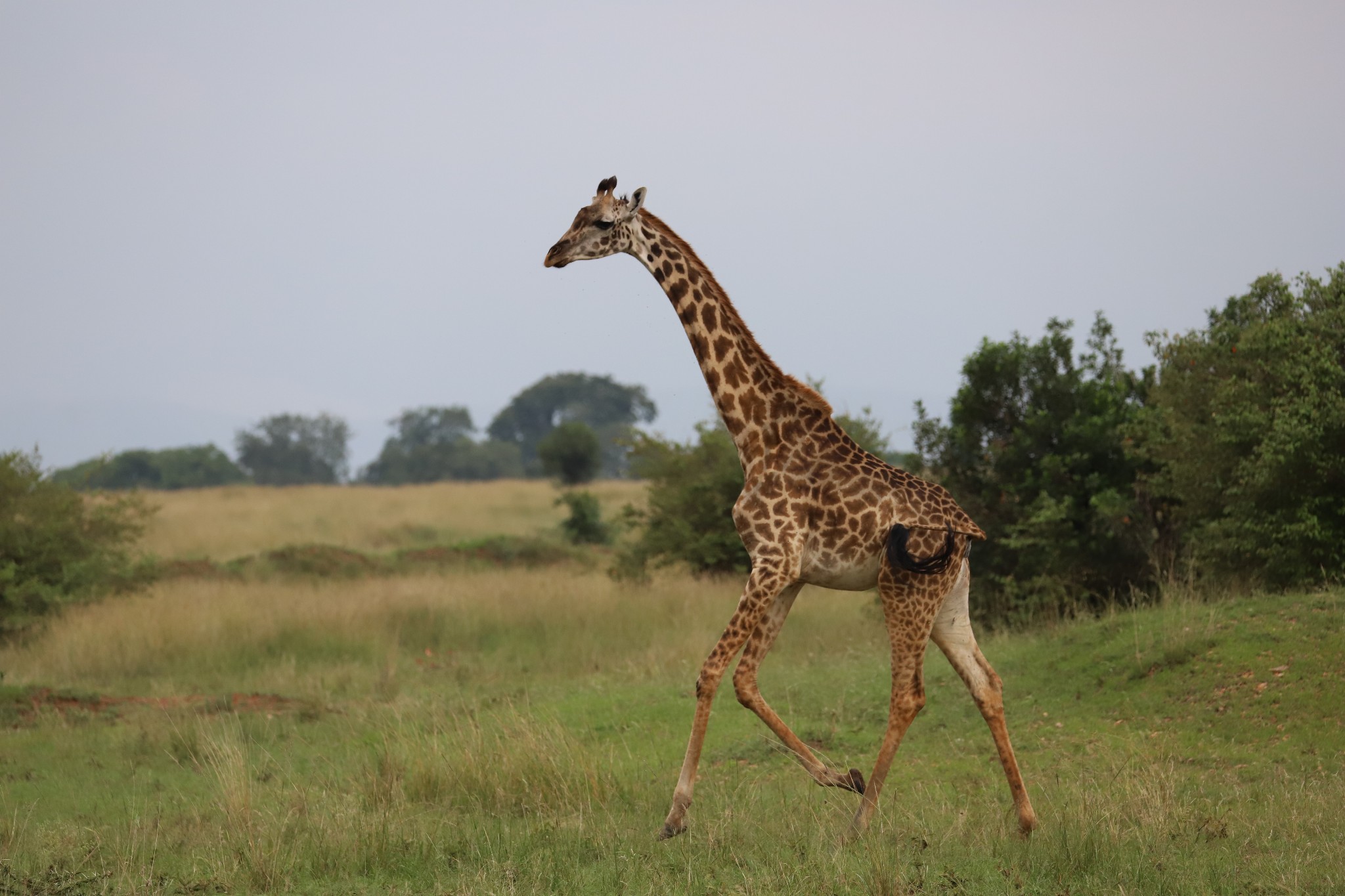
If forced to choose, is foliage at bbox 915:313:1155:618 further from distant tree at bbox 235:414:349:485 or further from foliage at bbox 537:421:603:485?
distant tree at bbox 235:414:349:485

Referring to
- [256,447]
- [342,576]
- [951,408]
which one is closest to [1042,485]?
[951,408]

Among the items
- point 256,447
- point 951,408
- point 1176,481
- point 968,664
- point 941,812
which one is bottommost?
point 941,812

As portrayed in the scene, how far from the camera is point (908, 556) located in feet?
22.1

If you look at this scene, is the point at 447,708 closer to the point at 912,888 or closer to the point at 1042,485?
the point at 912,888

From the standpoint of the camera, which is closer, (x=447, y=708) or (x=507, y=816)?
(x=507, y=816)

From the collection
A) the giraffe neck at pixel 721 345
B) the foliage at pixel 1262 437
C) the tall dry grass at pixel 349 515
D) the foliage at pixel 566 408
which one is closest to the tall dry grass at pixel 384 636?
the foliage at pixel 1262 437

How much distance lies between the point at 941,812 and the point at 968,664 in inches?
33.0

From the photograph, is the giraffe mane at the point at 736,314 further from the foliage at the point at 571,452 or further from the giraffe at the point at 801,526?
the foliage at the point at 571,452

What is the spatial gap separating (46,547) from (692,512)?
9.35 m

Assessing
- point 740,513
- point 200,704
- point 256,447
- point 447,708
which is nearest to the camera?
point 740,513

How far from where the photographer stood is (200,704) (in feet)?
38.7

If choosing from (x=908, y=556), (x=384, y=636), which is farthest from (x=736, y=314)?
(x=384, y=636)

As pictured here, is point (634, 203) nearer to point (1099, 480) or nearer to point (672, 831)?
point (672, 831)

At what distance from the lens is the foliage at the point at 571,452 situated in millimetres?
44000
